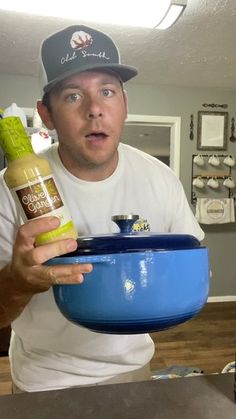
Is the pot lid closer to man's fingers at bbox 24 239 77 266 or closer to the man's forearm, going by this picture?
man's fingers at bbox 24 239 77 266

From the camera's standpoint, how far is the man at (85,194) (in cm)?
80

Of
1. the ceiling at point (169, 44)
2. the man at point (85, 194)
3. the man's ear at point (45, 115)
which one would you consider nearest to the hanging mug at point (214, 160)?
the ceiling at point (169, 44)

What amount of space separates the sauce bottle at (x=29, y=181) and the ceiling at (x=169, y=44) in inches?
49.2

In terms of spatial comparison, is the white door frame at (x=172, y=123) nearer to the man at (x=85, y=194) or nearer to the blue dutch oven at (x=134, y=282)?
the man at (x=85, y=194)

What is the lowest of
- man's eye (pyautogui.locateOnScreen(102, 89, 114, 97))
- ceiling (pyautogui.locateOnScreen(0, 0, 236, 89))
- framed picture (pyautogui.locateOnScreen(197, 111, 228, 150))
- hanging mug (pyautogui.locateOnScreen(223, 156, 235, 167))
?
man's eye (pyautogui.locateOnScreen(102, 89, 114, 97))

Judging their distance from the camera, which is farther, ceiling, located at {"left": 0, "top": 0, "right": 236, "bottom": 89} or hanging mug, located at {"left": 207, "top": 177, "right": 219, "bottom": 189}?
hanging mug, located at {"left": 207, "top": 177, "right": 219, "bottom": 189}

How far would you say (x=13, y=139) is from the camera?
57 cm

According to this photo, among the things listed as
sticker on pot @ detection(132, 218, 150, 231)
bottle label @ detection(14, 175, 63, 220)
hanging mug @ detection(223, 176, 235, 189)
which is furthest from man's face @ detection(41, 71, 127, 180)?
hanging mug @ detection(223, 176, 235, 189)

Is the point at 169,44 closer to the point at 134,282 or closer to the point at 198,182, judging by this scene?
the point at 198,182

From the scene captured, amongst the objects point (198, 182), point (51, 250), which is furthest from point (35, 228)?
point (198, 182)

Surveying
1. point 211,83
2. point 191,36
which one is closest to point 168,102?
point 211,83

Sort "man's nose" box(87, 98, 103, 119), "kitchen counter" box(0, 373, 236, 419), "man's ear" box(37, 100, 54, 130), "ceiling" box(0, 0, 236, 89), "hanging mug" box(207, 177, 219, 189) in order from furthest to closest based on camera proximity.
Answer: "hanging mug" box(207, 177, 219, 189), "ceiling" box(0, 0, 236, 89), "man's ear" box(37, 100, 54, 130), "man's nose" box(87, 98, 103, 119), "kitchen counter" box(0, 373, 236, 419)

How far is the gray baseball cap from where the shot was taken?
31.4 inches

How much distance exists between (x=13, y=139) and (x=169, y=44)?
248 cm
